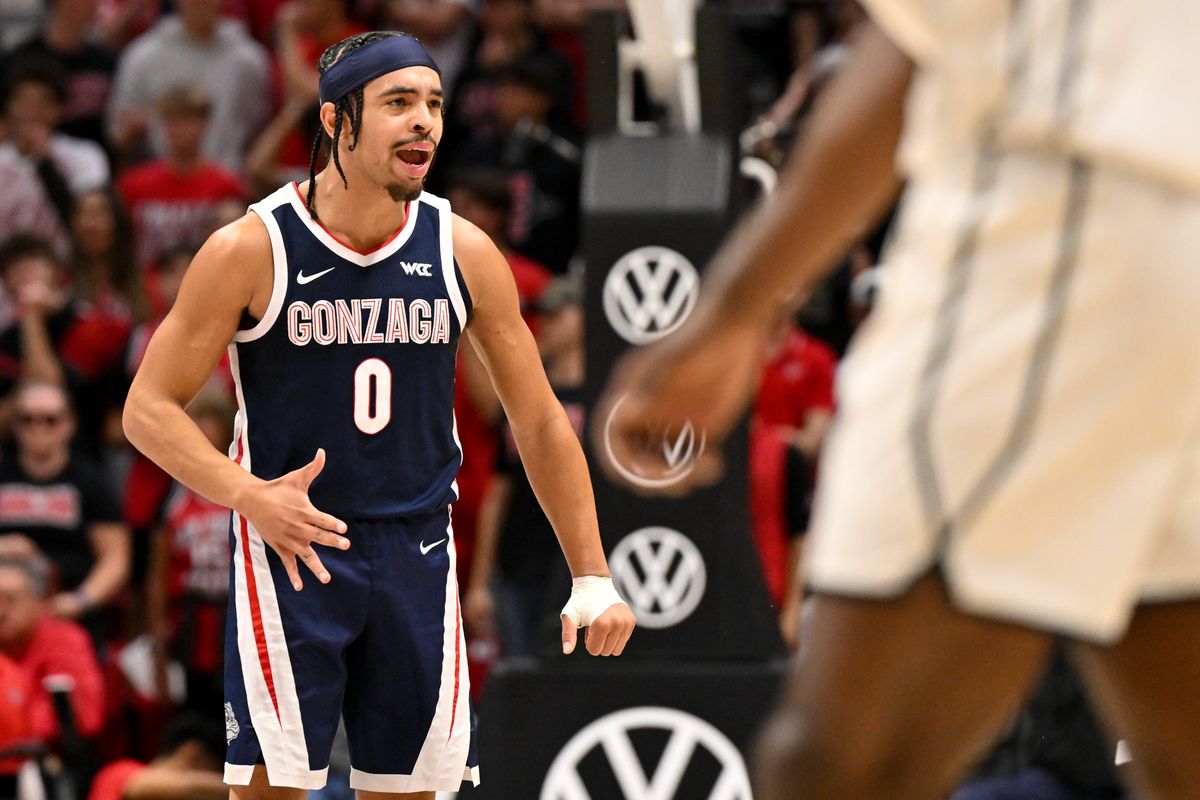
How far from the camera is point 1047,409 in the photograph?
80.8 inches

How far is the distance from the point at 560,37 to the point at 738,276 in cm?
794

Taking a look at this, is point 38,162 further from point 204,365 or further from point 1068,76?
point 1068,76

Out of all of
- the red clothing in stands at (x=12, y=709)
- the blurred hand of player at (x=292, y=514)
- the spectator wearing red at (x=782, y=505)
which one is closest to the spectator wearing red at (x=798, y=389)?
the spectator wearing red at (x=782, y=505)

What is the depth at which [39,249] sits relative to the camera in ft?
28.5

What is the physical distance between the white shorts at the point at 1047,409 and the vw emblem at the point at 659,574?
3723 mm

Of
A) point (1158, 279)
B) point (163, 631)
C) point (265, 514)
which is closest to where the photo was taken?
point (1158, 279)

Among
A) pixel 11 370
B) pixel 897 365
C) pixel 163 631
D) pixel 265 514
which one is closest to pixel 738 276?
pixel 897 365

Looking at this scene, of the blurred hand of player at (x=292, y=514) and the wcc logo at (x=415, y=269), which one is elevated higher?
the wcc logo at (x=415, y=269)

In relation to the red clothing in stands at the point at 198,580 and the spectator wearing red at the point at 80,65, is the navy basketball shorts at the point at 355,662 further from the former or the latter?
Answer: the spectator wearing red at the point at 80,65

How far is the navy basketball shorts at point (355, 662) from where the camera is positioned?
13.0 feet

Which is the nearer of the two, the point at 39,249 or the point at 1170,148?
the point at 1170,148

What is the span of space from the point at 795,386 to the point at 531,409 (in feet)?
12.5

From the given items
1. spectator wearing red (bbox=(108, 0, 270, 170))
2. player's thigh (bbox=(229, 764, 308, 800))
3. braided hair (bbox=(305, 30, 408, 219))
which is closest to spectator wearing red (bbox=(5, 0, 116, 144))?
spectator wearing red (bbox=(108, 0, 270, 170))

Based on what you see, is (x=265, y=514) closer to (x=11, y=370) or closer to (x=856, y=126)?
(x=856, y=126)
